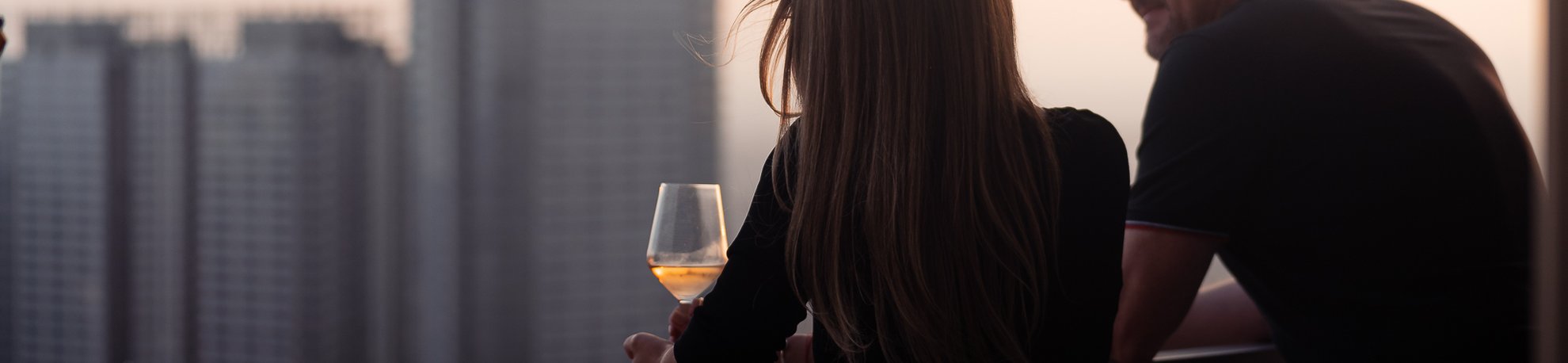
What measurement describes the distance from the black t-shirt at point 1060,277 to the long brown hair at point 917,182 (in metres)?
0.02

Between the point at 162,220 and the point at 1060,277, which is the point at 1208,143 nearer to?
the point at 1060,277

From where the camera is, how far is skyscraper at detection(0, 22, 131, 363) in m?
29.5

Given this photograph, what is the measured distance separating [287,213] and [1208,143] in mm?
38321

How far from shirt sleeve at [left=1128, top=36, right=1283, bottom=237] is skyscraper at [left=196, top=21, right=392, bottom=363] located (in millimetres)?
34269

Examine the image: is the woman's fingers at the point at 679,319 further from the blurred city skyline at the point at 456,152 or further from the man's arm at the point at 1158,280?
the blurred city skyline at the point at 456,152

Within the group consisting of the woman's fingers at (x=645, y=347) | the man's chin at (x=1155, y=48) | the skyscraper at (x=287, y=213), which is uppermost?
the man's chin at (x=1155, y=48)

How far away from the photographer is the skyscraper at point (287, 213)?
33.1 metres

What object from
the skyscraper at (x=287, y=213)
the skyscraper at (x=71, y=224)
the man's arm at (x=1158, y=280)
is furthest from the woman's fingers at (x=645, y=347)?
the skyscraper at (x=287, y=213)

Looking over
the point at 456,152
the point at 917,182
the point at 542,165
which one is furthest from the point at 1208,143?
the point at 542,165

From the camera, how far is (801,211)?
0.71 m

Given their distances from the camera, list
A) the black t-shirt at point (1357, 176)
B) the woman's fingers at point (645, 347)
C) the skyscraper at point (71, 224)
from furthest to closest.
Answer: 1. the skyscraper at point (71, 224)
2. the black t-shirt at point (1357, 176)
3. the woman's fingers at point (645, 347)

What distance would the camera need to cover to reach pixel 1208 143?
1.00m

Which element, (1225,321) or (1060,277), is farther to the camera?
(1225,321)

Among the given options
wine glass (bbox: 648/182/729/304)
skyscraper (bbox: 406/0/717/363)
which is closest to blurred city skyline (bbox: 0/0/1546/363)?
skyscraper (bbox: 406/0/717/363)
